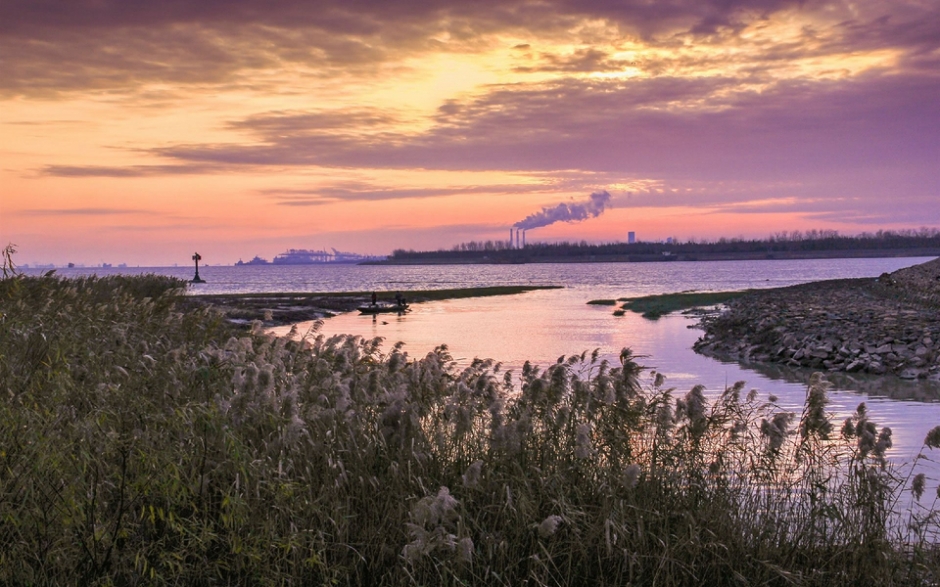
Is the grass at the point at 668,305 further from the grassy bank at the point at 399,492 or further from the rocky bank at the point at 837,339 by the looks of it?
the grassy bank at the point at 399,492

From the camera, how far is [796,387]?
761 inches

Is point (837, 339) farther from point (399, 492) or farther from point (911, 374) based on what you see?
point (399, 492)

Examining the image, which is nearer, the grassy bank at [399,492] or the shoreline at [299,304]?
the grassy bank at [399,492]

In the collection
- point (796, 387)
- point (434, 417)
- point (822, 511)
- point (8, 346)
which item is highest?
point (8, 346)

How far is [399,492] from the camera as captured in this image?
6.32m

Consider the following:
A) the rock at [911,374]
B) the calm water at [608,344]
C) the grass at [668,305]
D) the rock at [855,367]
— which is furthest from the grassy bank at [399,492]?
the grass at [668,305]

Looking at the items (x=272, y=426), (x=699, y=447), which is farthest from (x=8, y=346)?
(x=699, y=447)

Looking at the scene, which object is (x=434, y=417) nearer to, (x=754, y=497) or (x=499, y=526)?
(x=499, y=526)

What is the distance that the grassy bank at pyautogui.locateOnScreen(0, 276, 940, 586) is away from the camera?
17.2 feet

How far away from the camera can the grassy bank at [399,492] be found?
17.2 ft

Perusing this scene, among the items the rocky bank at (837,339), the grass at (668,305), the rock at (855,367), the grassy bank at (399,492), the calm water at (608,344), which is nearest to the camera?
the grassy bank at (399,492)

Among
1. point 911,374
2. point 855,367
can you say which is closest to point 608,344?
point 855,367

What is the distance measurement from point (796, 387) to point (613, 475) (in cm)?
1447

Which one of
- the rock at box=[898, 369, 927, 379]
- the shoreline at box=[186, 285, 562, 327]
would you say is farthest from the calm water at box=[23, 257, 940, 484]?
the shoreline at box=[186, 285, 562, 327]
